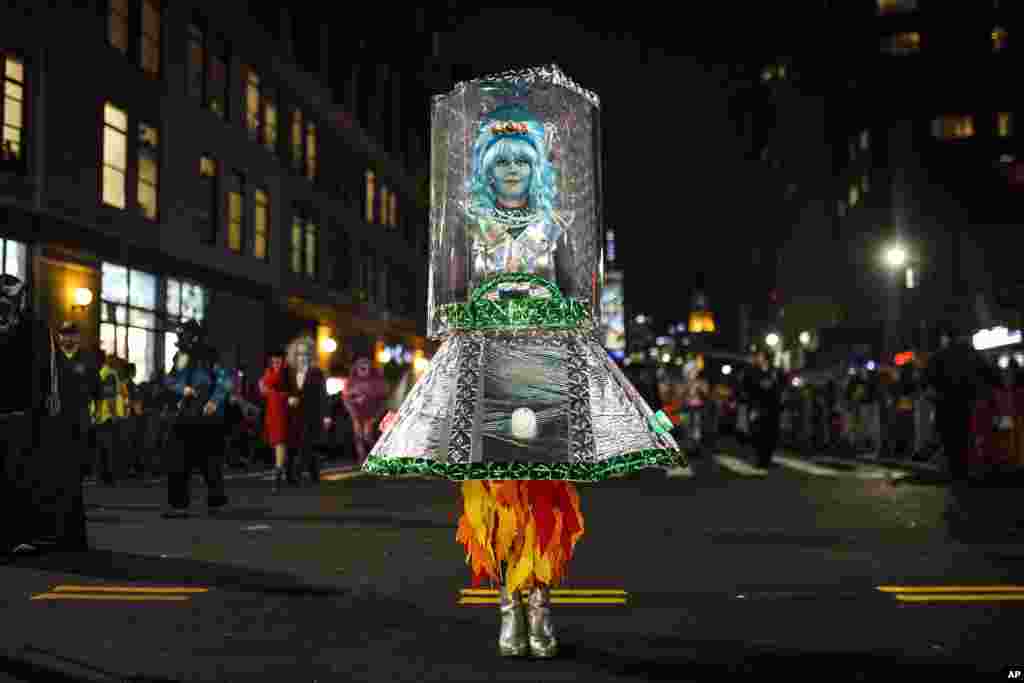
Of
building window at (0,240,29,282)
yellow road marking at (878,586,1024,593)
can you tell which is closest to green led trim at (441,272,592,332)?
yellow road marking at (878,586,1024,593)

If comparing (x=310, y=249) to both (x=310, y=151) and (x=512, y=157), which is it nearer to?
(x=310, y=151)

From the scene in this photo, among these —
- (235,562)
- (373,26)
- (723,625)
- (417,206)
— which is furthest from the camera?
(417,206)

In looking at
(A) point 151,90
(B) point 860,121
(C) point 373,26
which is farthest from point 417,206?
(A) point 151,90

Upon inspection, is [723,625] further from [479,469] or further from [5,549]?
[5,549]

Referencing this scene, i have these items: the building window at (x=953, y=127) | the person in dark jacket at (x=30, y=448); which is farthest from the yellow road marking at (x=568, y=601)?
the building window at (x=953, y=127)

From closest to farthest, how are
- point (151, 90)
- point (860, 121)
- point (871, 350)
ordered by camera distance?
1. point (151, 90)
2. point (871, 350)
3. point (860, 121)

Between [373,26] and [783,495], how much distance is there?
4007cm

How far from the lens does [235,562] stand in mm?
8250

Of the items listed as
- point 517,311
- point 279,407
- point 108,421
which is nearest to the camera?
point 517,311

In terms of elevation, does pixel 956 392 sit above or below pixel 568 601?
above

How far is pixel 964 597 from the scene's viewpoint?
6.81 m

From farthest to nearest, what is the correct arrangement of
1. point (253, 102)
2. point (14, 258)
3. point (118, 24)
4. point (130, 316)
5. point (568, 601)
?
point (253, 102) → point (130, 316) → point (118, 24) → point (14, 258) → point (568, 601)

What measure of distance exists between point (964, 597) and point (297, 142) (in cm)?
3469

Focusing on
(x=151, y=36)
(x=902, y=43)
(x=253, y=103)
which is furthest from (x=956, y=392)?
(x=902, y=43)
